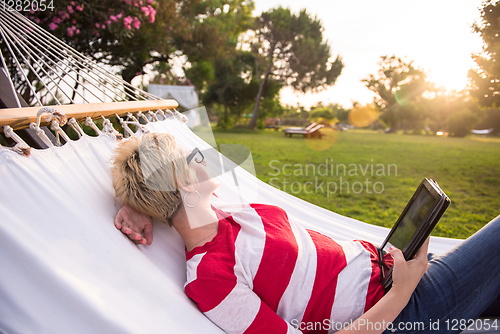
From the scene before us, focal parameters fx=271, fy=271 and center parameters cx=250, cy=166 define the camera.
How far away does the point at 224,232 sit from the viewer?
3.24ft

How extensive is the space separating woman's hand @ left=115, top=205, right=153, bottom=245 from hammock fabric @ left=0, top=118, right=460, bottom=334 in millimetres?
29

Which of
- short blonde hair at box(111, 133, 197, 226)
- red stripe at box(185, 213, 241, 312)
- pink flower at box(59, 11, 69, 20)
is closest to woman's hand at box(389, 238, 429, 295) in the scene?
red stripe at box(185, 213, 241, 312)

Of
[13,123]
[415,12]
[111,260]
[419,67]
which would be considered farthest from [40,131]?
[419,67]

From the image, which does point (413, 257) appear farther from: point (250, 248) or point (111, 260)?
point (111, 260)

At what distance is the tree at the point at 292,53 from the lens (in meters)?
16.7

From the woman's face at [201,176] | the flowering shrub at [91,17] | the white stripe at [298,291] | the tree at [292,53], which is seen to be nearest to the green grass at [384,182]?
the white stripe at [298,291]

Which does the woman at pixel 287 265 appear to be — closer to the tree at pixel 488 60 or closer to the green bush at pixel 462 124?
the tree at pixel 488 60

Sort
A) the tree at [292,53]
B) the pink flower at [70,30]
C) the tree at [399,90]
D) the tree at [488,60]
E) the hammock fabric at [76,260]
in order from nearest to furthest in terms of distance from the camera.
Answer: the hammock fabric at [76,260] < the tree at [488,60] < the pink flower at [70,30] < the tree at [292,53] < the tree at [399,90]

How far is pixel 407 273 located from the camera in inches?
35.2

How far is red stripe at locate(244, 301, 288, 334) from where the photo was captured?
0.76 meters

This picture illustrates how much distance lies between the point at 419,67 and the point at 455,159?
27517mm

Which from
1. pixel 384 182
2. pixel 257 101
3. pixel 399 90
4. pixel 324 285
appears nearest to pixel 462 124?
pixel 399 90

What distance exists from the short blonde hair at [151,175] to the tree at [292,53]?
56.7 feet

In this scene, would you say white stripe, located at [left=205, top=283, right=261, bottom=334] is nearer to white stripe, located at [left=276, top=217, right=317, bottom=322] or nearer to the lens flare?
white stripe, located at [left=276, top=217, right=317, bottom=322]
